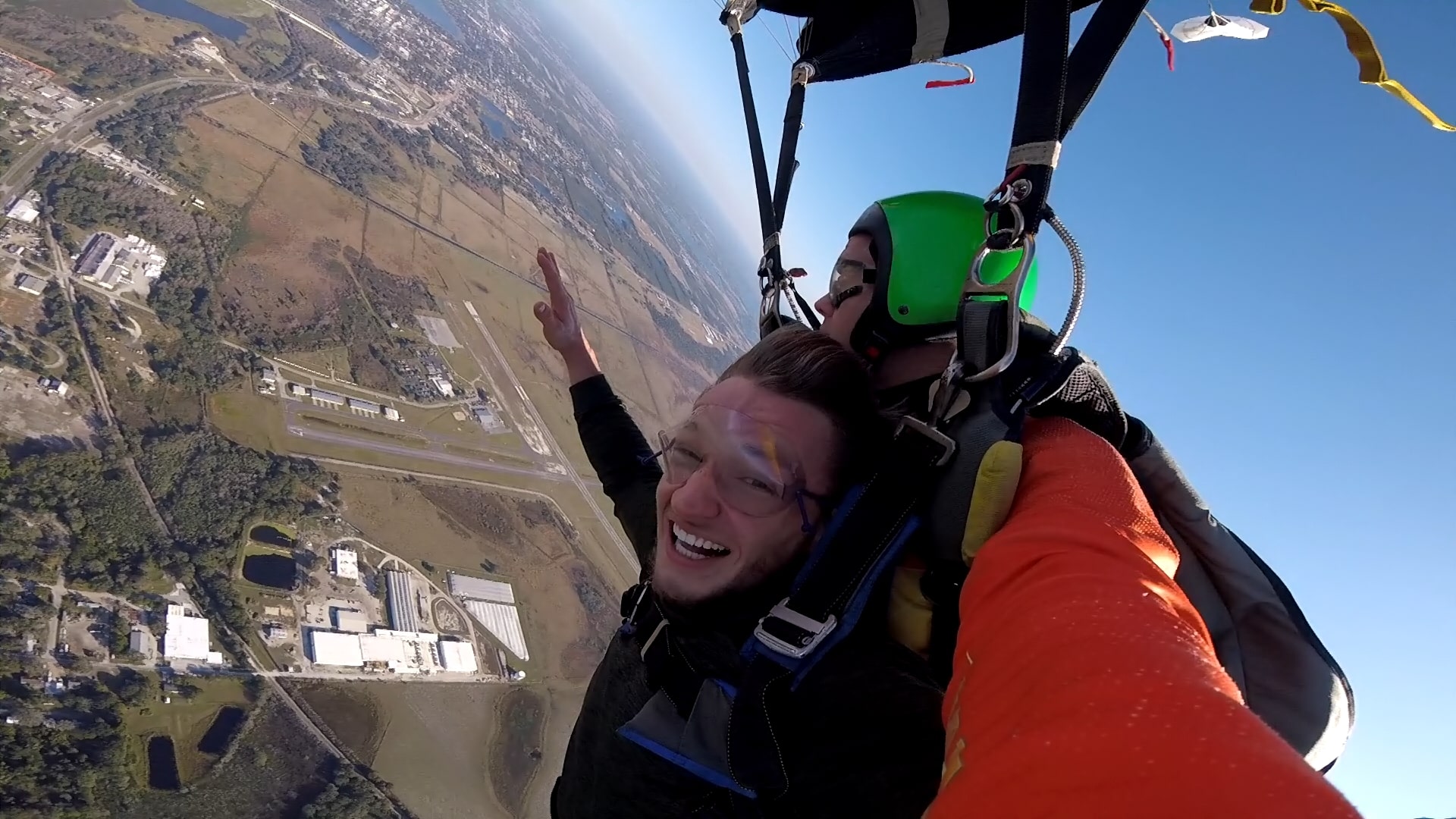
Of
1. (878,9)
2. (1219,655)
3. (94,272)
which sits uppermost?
(878,9)

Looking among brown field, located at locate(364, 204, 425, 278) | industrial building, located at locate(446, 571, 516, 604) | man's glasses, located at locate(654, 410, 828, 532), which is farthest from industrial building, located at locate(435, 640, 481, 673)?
brown field, located at locate(364, 204, 425, 278)

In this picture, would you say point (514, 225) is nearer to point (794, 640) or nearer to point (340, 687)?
point (340, 687)

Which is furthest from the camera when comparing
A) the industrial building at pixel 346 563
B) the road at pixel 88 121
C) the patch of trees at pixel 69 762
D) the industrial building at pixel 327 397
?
the industrial building at pixel 327 397

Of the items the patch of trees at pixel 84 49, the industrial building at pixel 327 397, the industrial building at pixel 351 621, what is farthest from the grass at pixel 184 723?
the patch of trees at pixel 84 49

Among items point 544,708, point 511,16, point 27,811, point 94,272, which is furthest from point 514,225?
point 511,16

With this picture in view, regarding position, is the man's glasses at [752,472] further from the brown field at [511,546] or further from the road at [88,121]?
the road at [88,121]

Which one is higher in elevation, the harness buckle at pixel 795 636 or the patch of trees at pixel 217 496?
the harness buckle at pixel 795 636

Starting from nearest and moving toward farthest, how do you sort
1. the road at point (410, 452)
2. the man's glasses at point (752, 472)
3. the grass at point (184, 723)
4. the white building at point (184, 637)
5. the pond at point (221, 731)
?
the man's glasses at point (752, 472), the grass at point (184, 723), the pond at point (221, 731), the white building at point (184, 637), the road at point (410, 452)
